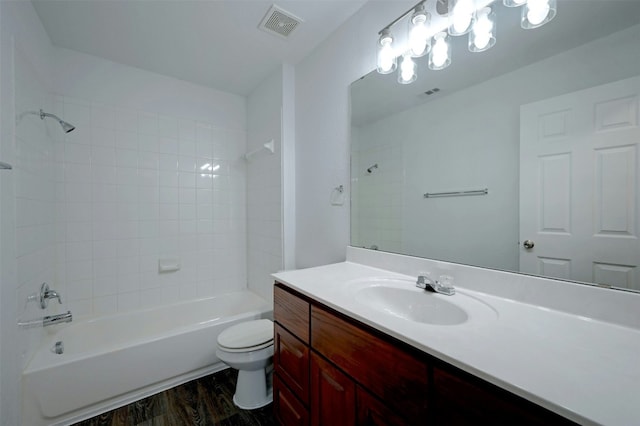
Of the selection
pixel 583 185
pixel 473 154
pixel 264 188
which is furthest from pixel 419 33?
pixel 264 188

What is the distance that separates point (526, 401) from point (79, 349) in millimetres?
2590

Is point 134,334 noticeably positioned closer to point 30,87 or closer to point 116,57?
point 30,87

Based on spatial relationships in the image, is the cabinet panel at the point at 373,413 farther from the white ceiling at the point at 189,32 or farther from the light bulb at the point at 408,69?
the white ceiling at the point at 189,32

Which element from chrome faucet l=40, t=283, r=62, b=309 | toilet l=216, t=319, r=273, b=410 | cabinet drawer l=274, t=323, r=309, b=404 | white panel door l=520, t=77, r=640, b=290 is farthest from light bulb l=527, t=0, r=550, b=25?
chrome faucet l=40, t=283, r=62, b=309

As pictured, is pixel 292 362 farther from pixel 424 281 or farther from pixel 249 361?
pixel 424 281

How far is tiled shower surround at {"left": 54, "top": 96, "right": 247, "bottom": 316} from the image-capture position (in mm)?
1966

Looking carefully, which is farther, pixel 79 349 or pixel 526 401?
pixel 79 349

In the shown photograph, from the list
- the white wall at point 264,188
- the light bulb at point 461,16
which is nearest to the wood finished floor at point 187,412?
the white wall at point 264,188

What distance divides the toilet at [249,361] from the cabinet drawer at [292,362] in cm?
30

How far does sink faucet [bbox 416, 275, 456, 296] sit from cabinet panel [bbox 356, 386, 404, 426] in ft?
1.54

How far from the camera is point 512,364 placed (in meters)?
0.52

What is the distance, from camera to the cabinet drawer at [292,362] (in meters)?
1.03

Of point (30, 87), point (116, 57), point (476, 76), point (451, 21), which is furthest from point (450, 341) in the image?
point (116, 57)

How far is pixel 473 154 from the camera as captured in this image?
3.56ft
